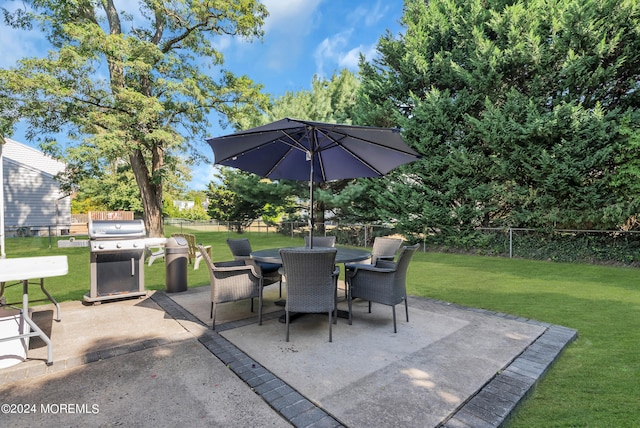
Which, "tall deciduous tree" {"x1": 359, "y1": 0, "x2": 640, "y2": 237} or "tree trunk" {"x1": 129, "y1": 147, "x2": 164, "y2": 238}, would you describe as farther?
"tree trunk" {"x1": 129, "y1": 147, "x2": 164, "y2": 238}

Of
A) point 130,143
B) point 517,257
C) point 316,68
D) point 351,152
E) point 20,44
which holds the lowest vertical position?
point 517,257

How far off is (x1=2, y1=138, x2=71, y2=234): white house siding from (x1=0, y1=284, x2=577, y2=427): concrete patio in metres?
15.8

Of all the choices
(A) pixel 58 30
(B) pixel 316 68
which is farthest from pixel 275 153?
(B) pixel 316 68

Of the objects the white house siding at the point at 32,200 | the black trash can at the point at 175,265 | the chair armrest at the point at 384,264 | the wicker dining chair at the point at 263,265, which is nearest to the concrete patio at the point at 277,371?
the wicker dining chair at the point at 263,265

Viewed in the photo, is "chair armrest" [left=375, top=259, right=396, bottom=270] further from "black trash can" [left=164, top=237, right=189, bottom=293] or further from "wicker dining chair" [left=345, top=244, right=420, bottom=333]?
"black trash can" [left=164, top=237, right=189, bottom=293]

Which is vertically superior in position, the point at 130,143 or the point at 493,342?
the point at 130,143

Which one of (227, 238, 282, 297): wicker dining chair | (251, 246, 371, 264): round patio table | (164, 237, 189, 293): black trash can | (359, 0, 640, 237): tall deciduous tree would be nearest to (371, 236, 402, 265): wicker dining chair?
(251, 246, 371, 264): round patio table

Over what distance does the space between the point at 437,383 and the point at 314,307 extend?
48.8 inches

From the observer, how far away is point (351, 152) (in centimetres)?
436

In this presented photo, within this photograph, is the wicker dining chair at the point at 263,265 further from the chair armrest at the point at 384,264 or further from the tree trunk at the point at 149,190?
the tree trunk at the point at 149,190

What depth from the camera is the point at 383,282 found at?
342 cm

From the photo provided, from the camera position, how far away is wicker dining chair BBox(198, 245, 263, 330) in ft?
11.2

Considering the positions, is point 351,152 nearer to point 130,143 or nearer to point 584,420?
point 584,420

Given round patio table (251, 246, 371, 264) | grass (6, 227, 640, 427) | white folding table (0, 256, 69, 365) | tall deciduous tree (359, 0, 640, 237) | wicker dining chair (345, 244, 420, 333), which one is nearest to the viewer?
grass (6, 227, 640, 427)
